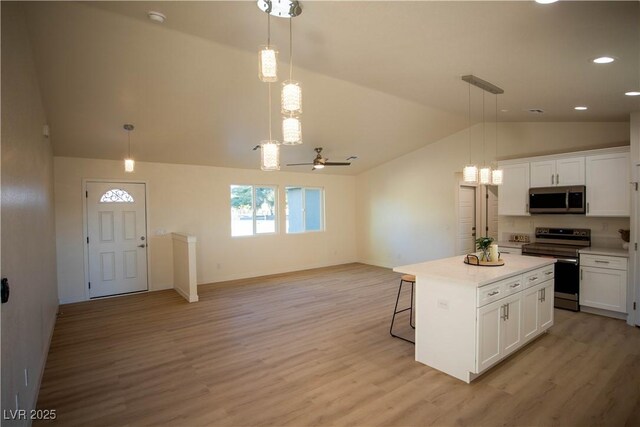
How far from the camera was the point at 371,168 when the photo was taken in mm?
8633

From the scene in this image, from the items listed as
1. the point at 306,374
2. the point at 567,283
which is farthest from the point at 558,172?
the point at 306,374

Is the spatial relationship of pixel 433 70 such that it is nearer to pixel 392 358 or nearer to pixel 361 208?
pixel 392 358

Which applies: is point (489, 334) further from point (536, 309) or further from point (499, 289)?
point (536, 309)

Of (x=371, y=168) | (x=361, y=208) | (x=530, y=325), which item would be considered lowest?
(x=530, y=325)

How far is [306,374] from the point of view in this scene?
3.14 metres

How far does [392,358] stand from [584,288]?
330 cm

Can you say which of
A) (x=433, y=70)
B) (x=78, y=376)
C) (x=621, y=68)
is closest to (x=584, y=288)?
(x=621, y=68)

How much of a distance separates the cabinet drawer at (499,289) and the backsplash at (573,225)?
2.77 m

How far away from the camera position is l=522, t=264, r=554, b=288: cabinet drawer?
346 centimetres

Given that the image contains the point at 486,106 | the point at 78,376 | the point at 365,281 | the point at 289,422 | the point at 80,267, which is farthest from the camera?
the point at 365,281

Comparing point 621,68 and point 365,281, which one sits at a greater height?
point 621,68

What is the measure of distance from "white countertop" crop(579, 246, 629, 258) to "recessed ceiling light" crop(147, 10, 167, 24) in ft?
18.8

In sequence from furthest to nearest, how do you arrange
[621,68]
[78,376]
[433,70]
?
[433,70] < [78,376] < [621,68]

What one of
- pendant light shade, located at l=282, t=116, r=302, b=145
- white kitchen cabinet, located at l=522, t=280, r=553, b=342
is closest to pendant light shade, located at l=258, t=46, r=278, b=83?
pendant light shade, located at l=282, t=116, r=302, b=145
